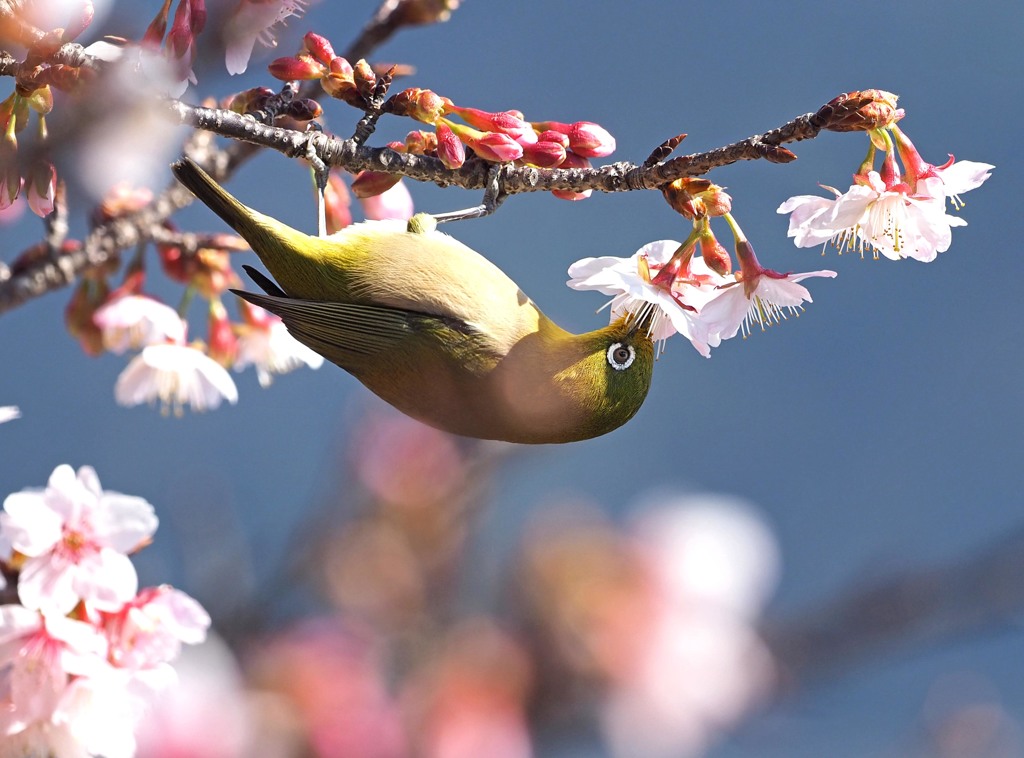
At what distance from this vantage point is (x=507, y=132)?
7.02 feet

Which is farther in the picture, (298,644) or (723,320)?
(723,320)

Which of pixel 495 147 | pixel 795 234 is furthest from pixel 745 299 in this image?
pixel 495 147

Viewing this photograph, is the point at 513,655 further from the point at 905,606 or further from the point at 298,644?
the point at 298,644

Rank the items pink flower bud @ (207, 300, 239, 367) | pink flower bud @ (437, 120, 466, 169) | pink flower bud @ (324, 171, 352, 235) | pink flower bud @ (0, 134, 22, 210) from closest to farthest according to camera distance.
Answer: pink flower bud @ (0, 134, 22, 210), pink flower bud @ (437, 120, 466, 169), pink flower bud @ (324, 171, 352, 235), pink flower bud @ (207, 300, 239, 367)

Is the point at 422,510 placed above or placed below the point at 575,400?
below

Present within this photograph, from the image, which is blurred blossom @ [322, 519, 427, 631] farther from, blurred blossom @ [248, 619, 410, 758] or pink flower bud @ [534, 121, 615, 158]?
pink flower bud @ [534, 121, 615, 158]

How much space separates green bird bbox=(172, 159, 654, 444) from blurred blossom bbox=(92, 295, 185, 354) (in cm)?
68

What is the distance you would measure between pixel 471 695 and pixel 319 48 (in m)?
1.40

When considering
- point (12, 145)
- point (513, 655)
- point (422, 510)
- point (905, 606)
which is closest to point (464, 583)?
point (513, 655)

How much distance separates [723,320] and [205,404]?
70.2 inches

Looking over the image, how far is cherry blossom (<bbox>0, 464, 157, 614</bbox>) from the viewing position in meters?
2.26

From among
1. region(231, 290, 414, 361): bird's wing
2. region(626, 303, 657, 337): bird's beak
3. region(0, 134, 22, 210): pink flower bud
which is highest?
region(626, 303, 657, 337): bird's beak

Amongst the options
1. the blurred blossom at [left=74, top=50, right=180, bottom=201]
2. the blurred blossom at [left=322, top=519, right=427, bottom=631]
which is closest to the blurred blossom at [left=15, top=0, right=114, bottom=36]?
→ the blurred blossom at [left=74, top=50, right=180, bottom=201]

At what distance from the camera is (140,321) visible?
10.2 ft
